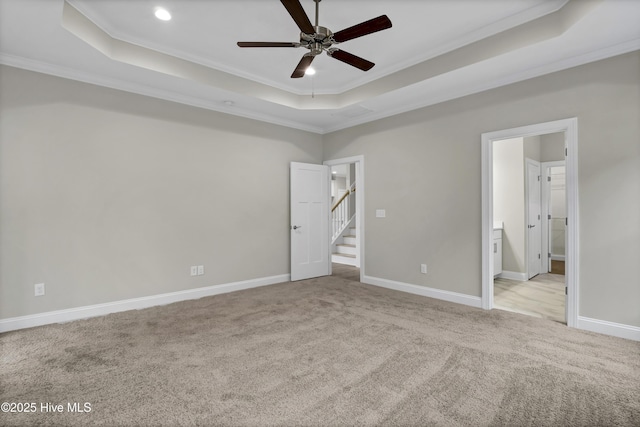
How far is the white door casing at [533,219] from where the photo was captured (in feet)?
17.8

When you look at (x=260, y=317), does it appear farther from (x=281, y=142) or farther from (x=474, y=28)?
(x=474, y=28)

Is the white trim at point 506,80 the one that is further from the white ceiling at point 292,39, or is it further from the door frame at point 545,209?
the door frame at point 545,209

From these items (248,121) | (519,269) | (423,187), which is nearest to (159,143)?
(248,121)

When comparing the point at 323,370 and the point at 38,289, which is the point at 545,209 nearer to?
the point at 323,370

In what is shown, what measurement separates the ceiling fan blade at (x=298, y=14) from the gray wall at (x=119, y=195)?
2603 mm

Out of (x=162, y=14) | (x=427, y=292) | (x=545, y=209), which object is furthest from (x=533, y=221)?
(x=162, y=14)

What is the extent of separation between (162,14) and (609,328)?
5.16 meters

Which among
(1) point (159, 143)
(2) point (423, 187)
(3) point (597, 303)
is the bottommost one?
(3) point (597, 303)

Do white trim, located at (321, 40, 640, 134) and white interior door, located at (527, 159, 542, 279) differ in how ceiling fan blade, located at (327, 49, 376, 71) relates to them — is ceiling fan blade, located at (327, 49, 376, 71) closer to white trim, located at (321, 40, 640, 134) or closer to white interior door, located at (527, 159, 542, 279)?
white trim, located at (321, 40, 640, 134)

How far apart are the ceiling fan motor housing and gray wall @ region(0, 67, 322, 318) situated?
242cm

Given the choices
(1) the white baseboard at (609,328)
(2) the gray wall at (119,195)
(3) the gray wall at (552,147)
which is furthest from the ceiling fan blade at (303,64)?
(3) the gray wall at (552,147)

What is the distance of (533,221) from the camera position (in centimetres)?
562

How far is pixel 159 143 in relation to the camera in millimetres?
3994

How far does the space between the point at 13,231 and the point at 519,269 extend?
706 centimetres
